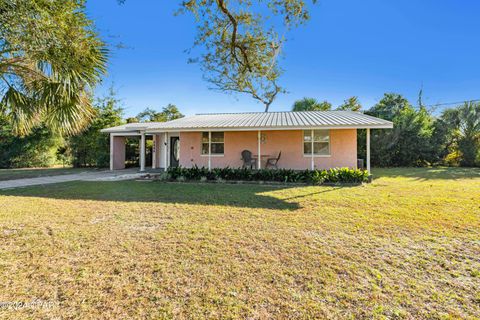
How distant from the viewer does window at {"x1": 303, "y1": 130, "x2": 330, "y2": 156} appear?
467 inches

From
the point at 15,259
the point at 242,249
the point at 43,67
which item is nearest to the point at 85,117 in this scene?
the point at 43,67

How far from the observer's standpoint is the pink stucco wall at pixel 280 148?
38.2ft

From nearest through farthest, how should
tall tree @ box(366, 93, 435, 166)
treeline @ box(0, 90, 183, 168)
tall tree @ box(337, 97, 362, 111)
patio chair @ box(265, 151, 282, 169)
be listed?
patio chair @ box(265, 151, 282, 169), treeline @ box(0, 90, 183, 168), tall tree @ box(366, 93, 435, 166), tall tree @ box(337, 97, 362, 111)

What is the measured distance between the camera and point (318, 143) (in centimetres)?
1199

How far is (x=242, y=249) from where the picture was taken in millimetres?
3416

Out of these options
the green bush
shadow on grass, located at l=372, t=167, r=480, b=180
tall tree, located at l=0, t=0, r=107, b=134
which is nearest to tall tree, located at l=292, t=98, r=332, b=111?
shadow on grass, located at l=372, t=167, r=480, b=180

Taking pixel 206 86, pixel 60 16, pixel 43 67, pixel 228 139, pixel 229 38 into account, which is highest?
pixel 206 86

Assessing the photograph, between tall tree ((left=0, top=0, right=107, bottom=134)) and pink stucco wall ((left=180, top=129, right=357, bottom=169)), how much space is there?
22.7ft

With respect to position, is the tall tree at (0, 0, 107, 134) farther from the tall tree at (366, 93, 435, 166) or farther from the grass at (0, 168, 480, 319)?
the tall tree at (366, 93, 435, 166)

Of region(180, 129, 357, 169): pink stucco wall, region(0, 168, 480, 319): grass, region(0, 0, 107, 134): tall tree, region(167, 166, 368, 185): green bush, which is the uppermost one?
region(0, 0, 107, 134): tall tree

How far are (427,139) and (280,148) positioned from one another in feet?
43.9

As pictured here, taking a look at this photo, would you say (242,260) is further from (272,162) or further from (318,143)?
(318,143)

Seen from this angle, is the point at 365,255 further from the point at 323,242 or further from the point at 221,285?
the point at 221,285

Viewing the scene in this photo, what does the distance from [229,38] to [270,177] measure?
5.82 meters
